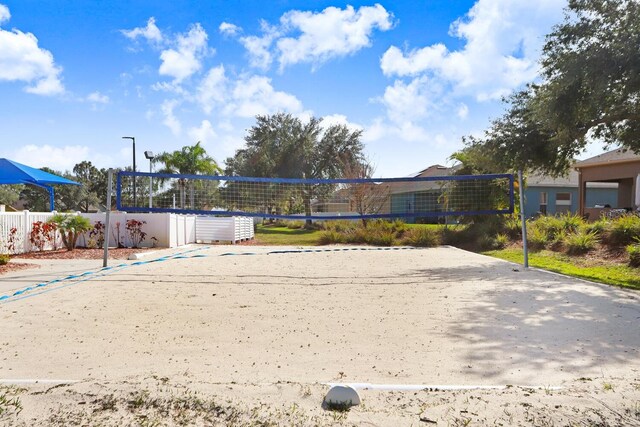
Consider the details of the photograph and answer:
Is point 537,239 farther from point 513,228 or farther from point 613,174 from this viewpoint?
point 613,174

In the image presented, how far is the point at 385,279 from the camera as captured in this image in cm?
840

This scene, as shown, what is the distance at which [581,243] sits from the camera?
43.0 feet

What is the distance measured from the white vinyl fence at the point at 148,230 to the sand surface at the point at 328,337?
4.42 meters

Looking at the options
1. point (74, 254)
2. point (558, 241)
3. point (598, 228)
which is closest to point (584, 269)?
point (598, 228)

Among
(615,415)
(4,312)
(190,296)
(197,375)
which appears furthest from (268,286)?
(615,415)

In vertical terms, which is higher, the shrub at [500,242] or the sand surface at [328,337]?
the shrub at [500,242]

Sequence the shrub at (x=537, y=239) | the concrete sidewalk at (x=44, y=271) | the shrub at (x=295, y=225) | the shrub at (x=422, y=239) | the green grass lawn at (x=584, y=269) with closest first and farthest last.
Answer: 1. the concrete sidewalk at (x=44, y=271)
2. the green grass lawn at (x=584, y=269)
3. the shrub at (x=537, y=239)
4. the shrub at (x=422, y=239)
5. the shrub at (x=295, y=225)

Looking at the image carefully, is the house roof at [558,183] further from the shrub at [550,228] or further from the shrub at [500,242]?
the shrub at [500,242]

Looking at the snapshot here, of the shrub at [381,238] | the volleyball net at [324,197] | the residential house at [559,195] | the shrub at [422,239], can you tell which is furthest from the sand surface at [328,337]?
the residential house at [559,195]

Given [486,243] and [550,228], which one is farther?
[486,243]

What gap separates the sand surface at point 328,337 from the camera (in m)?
3.24

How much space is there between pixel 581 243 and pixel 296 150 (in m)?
25.9

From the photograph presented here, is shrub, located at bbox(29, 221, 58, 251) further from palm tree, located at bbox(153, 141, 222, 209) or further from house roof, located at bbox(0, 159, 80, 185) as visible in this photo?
palm tree, located at bbox(153, 141, 222, 209)

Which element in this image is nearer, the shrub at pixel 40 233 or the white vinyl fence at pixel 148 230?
the white vinyl fence at pixel 148 230
